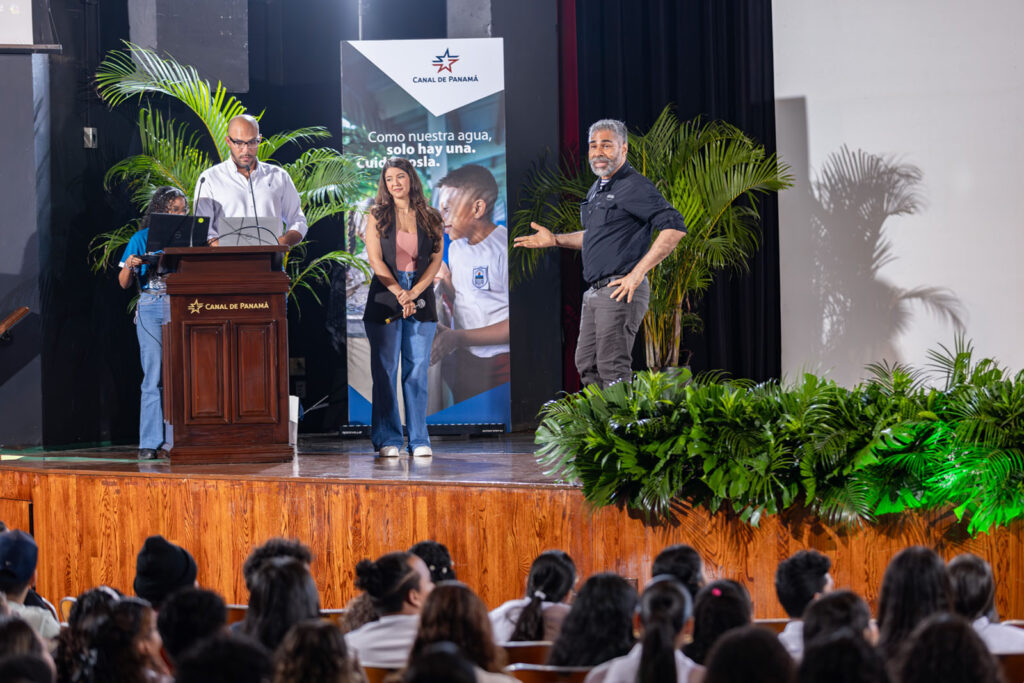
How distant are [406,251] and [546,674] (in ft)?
11.8

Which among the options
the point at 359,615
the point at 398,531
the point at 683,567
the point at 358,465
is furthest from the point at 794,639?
the point at 358,465

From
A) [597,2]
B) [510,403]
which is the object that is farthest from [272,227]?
[597,2]

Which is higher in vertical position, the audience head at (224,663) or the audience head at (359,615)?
the audience head at (224,663)

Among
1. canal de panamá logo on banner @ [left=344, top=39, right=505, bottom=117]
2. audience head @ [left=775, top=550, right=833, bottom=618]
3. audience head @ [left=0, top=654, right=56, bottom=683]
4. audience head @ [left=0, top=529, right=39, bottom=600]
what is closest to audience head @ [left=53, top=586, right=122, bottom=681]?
audience head @ [left=0, top=654, right=56, bottom=683]

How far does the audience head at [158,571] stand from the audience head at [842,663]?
6.38 feet

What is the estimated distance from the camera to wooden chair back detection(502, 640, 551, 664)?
259 cm

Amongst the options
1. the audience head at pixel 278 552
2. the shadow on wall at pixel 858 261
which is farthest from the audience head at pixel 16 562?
the shadow on wall at pixel 858 261

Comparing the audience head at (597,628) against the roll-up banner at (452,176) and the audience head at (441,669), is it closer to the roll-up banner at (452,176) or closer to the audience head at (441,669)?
the audience head at (441,669)

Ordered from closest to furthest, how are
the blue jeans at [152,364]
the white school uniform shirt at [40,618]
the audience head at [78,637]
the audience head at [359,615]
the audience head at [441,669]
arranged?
the audience head at [441,669] < the audience head at [78,637] < the audience head at [359,615] < the white school uniform shirt at [40,618] < the blue jeans at [152,364]

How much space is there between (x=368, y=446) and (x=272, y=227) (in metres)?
1.57

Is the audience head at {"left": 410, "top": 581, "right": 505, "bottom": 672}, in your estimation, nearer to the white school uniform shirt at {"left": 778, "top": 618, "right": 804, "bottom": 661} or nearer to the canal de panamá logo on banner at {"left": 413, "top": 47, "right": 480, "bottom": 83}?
the white school uniform shirt at {"left": 778, "top": 618, "right": 804, "bottom": 661}

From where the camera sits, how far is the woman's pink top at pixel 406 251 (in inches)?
226

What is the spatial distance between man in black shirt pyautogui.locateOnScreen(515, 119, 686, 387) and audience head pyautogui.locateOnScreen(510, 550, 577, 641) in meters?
1.85

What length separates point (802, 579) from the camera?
117 inches
